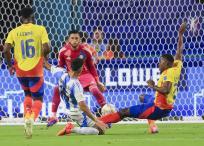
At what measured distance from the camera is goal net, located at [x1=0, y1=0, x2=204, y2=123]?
51.2 feet

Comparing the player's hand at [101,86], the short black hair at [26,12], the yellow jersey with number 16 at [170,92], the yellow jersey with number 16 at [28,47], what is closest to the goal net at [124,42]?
the player's hand at [101,86]

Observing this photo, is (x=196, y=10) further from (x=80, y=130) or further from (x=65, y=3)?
(x=80, y=130)

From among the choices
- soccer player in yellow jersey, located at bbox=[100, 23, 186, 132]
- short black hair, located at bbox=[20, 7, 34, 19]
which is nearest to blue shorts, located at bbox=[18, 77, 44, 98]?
short black hair, located at bbox=[20, 7, 34, 19]

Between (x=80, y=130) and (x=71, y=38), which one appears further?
(x=71, y=38)

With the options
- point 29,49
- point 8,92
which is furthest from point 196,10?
point 29,49

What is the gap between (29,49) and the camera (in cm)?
1096

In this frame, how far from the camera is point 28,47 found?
10945 mm

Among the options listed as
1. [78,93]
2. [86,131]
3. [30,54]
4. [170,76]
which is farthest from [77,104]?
[170,76]

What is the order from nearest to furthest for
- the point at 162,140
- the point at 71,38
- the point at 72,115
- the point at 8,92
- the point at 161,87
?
the point at 162,140, the point at 72,115, the point at 161,87, the point at 71,38, the point at 8,92

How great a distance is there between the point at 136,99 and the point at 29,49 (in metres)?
5.17

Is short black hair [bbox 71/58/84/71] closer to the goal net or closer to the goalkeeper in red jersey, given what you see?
the goalkeeper in red jersey

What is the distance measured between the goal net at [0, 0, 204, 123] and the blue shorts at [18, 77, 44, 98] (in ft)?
14.2

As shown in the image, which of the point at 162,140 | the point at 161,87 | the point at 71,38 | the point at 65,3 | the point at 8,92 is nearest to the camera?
the point at 162,140

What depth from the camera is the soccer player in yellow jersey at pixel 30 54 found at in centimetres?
1080
